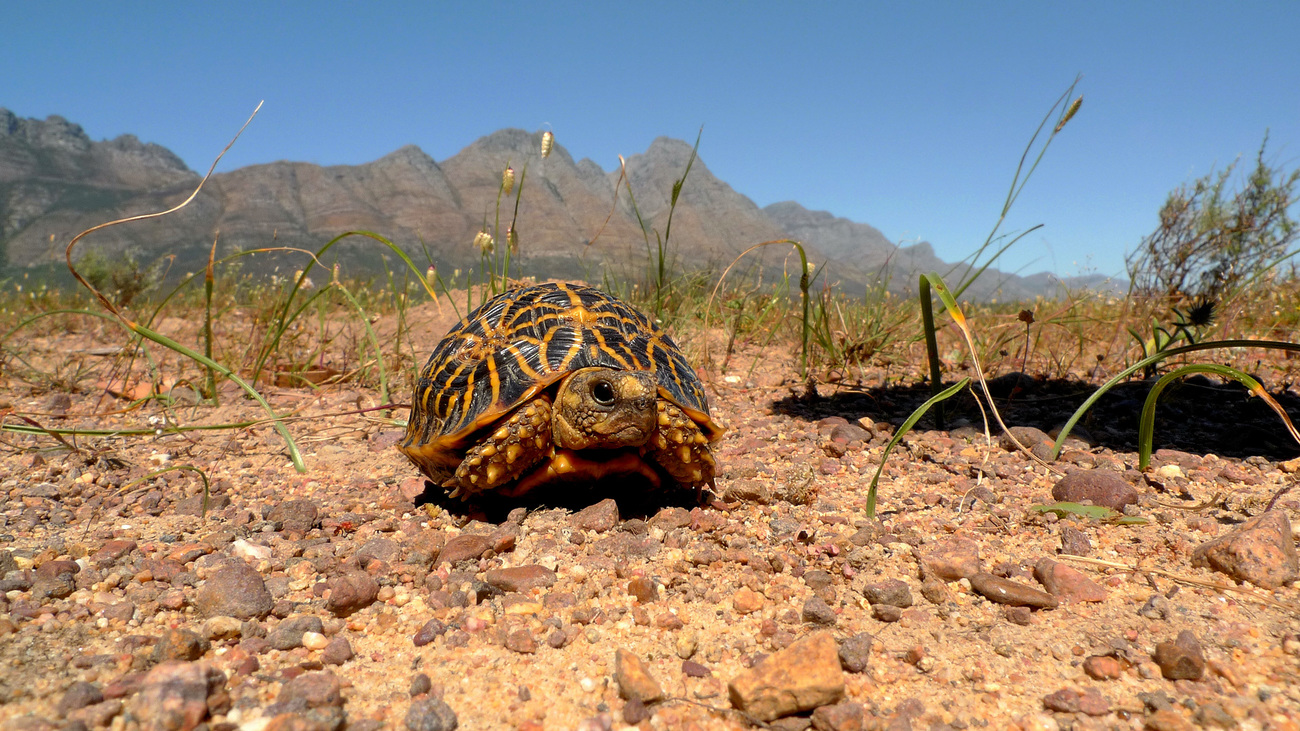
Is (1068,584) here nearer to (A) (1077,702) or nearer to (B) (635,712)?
(A) (1077,702)

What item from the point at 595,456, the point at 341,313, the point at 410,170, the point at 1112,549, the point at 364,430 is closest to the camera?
the point at 1112,549

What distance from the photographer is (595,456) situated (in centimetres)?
197

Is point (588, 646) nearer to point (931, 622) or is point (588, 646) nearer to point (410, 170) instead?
point (931, 622)

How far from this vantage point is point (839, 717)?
1.15 meters

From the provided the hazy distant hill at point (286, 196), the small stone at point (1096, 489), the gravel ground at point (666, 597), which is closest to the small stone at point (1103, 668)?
the gravel ground at point (666, 597)

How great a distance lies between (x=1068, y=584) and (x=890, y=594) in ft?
1.49

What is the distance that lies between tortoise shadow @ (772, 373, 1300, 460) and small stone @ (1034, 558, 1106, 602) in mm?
1276

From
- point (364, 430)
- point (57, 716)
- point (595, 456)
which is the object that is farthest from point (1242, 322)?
point (57, 716)

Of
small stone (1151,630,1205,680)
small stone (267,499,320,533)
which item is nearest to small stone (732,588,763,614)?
small stone (1151,630,1205,680)

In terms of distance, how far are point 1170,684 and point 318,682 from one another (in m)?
1.68

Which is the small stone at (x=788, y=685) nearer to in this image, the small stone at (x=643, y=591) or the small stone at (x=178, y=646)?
the small stone at (x=643, y=591)

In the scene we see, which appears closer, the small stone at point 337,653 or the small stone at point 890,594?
the small stone at point 337,653

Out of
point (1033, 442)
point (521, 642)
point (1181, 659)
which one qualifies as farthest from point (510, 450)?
point (1033, 442)

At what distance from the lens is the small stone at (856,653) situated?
131cm
